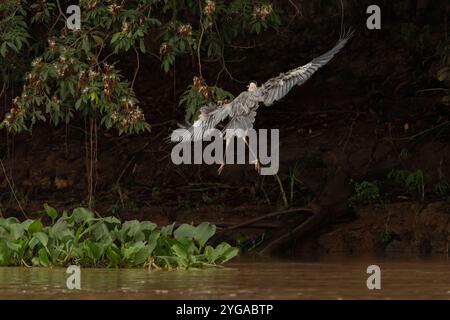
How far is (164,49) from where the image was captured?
12445 millimetres

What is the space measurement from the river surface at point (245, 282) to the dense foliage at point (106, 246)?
0.61 feet

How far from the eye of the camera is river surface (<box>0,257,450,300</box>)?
343 inches

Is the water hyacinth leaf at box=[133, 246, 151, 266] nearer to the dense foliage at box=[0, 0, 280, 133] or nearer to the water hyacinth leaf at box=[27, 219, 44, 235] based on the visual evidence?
the water hyacinth leaf at box=[27, 219, 44, 235]

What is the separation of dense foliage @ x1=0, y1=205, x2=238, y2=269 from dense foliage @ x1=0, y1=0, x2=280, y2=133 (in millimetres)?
1395

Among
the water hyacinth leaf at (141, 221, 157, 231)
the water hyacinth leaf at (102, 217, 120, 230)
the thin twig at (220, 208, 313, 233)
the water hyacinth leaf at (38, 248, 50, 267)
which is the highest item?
the thin twig at (220, 208, 313, 233)

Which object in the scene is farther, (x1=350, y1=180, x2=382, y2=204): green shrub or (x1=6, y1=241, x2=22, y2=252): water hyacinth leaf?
(x1=350, y1=180, x2=382, y2=204): green shrub

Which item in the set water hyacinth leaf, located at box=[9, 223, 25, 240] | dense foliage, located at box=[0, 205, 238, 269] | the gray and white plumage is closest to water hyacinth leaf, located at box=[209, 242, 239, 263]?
dense foliage, located at box=[0, 205, 238, 269]

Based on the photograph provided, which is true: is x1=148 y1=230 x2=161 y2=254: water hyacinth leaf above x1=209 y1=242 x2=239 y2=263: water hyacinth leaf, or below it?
above

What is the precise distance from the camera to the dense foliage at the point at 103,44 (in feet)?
40.5

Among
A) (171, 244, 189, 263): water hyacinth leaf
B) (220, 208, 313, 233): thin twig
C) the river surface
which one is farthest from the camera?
(220, 208, 313, 233): thin twig
